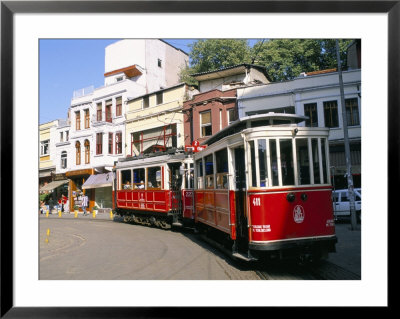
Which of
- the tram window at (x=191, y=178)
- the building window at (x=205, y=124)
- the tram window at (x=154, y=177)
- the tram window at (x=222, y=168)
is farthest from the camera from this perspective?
the building window at (x=205, y=124)

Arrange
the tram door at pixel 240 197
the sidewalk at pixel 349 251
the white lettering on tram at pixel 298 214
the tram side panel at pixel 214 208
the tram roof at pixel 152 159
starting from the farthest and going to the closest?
the tram roof at pixel 152 159 < the tram side panel at pixel 214 208 < the tram door at pixel 240 197 < the white lettering on tram at pixel 298 214 < the sidewalk at pixel 349 251

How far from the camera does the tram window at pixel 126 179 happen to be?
1406cm

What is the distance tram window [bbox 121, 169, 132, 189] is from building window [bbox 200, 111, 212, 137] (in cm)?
563

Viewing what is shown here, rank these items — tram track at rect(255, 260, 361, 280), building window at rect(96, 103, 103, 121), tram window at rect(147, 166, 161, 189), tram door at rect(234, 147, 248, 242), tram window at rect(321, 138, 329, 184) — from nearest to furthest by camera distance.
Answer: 1. tram track at rect(255, 260, 361, 280)
2. tram window at rect(321, 138, 329, 184)
3. tram door at rect(234, 147, 248, 242)
4. tram window at rect(147, 166, 161, 189)
5. building window at rect(96, 103, 103, 121)

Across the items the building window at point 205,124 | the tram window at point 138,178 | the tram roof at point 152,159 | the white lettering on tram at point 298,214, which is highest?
the building window at point 205,124

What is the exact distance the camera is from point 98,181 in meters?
18.0

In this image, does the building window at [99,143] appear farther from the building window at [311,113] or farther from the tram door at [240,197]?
the tram door at [240,197]

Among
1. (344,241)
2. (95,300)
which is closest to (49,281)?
(95,300)

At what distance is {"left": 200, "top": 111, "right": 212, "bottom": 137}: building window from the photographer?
1809cm

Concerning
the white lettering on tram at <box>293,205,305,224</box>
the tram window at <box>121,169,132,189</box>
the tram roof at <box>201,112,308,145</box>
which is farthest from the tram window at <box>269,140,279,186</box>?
the tram window at <box>121,169,132,189</box>

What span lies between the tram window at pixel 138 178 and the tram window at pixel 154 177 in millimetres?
486

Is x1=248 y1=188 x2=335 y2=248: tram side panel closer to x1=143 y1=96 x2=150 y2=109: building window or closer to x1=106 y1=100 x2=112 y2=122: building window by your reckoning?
x1=143 y1=96 x2=150 y2=109: building window

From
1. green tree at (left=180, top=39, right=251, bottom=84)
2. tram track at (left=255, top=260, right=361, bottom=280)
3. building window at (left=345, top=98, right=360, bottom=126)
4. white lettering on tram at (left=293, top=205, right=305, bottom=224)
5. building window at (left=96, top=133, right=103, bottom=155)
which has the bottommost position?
tram track at (left=255, top=260, right=361, bottom=280)

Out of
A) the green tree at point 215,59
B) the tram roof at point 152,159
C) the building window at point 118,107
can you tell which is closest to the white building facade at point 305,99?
the green tree at point 215,59
